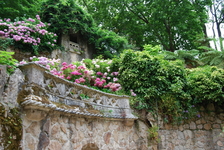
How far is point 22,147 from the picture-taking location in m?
3.33

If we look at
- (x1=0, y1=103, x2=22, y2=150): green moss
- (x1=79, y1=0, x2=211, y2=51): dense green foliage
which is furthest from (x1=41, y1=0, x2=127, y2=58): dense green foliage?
(x1=0, y1=103, x2=22, y2=150): green moss

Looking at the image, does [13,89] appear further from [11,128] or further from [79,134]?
[79,134]

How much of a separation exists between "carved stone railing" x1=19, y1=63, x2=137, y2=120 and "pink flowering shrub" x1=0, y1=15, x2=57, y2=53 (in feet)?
18.9

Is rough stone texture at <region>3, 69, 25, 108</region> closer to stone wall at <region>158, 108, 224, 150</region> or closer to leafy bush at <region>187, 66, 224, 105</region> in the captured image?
stone wall at <region>158, 108, 224, 150</region>

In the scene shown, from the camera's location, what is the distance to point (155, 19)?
1524 cm

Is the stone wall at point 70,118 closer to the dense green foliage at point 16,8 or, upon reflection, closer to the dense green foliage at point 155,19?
the dense green foliage at point 16,8

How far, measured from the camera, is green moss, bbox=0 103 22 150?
308cm

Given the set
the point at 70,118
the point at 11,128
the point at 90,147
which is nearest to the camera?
the point at 11,128

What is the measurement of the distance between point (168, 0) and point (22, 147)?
14.2 m

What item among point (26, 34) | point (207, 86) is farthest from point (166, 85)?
point (26, 34)

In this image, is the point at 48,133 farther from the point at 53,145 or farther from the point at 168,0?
the point at 168,0

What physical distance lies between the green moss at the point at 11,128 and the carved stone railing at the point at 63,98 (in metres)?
0.24

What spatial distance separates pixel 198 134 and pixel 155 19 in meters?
8.79

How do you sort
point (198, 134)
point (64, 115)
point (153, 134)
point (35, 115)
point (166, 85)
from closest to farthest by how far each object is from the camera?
1. point (35, 115)
2. point (64, 115)
3. point (153, 134)
4. point (166, 85)
5. point (198, 134)
